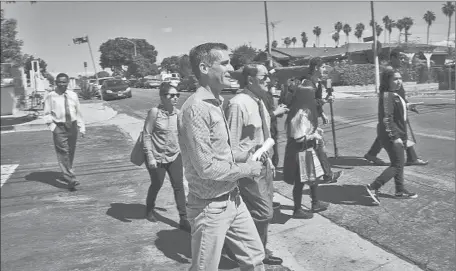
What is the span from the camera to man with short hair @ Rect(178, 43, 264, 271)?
7.46ft

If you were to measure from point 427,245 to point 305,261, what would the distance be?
1.20 meters

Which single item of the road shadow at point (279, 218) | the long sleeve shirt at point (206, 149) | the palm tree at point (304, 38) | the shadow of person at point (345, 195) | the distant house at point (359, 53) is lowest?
the road shadow at point (279, 218)

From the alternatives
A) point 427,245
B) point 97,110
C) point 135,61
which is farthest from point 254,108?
point 97,110

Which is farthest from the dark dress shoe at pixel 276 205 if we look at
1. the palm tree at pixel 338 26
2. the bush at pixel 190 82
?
the palm tree at pixel 338 26

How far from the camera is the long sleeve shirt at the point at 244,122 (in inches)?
128

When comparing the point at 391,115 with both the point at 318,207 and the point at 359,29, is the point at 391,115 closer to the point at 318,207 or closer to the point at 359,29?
the point at 318,207

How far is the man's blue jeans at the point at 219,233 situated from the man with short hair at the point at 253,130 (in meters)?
0.70

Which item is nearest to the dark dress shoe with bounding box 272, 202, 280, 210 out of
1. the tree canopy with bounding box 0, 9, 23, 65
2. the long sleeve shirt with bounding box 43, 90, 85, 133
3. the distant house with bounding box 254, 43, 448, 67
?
the long sleeve shirt with bounding box 43, 90, 85, 133

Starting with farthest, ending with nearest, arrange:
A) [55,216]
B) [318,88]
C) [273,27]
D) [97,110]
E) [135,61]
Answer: [273,27], [97,110], [135,61], [318,88], [55,216]

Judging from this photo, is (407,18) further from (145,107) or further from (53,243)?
(53,243)

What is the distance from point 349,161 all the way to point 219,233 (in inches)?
242

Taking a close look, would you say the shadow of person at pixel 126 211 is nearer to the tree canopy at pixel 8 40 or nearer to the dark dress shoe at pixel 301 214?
the dark dress shoe at pixel 301 214

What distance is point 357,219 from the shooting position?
504 centimetres

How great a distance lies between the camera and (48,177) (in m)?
7.86
